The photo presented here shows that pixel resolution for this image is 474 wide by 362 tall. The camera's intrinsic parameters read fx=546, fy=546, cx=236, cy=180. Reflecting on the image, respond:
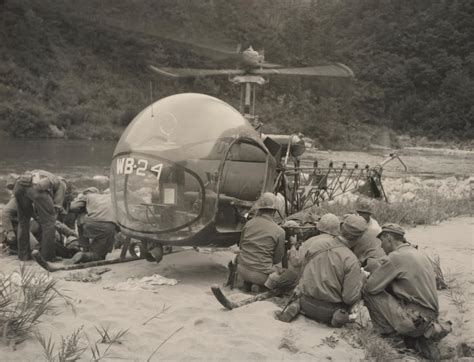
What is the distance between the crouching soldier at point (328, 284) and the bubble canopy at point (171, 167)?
4.94 ft

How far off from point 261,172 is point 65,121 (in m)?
28.0

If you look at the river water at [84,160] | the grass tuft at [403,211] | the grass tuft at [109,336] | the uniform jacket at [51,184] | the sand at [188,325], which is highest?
the uniform jacket at [51,184]

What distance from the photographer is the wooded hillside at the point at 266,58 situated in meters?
36.4

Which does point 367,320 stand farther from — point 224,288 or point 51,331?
point 51,331

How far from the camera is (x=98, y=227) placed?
759cm

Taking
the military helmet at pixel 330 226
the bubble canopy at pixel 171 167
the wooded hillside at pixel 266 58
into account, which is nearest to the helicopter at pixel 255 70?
the bubble canopy at pixel 171 167

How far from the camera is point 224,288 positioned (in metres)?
6.50

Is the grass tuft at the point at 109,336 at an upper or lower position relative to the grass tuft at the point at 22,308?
lower

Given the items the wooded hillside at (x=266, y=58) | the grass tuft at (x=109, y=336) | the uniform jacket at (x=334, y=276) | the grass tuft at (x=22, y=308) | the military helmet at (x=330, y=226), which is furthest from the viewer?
the wooded hillside at (x=266, y=58)

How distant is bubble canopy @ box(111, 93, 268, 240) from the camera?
6168 mm

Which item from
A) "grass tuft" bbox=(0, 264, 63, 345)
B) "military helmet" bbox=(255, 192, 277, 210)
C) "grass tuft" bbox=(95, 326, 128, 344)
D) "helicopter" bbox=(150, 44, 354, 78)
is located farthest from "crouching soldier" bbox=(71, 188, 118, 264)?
"grass tuft" bbox=(95, 326, 128, 344)

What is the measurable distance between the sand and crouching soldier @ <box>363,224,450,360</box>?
36cm

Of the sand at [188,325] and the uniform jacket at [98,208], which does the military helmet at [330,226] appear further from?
the uniform jacket at [98,208]

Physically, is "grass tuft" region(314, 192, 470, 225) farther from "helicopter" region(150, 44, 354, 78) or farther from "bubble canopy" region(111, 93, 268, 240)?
"bubble canopy" region(111, 93, 268, 240)
